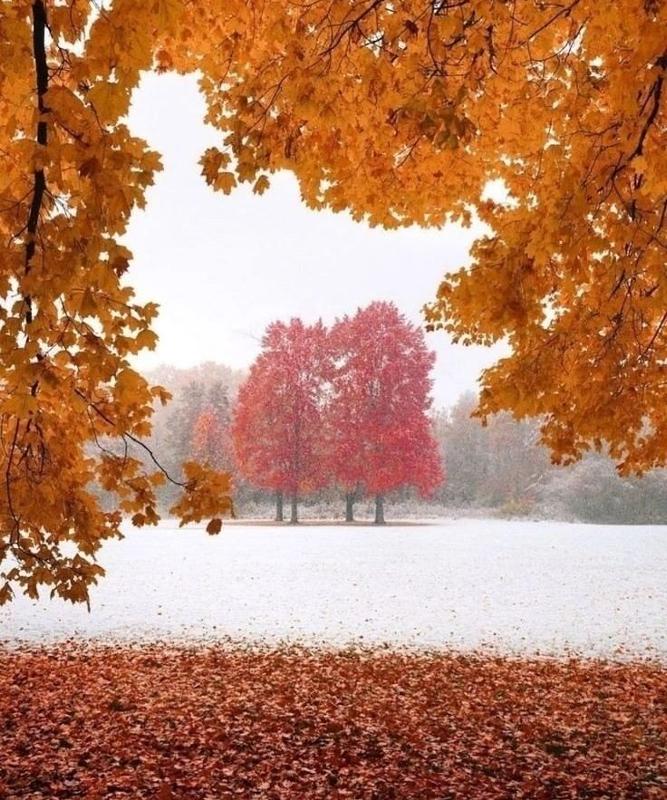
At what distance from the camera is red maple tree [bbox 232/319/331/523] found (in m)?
36.1

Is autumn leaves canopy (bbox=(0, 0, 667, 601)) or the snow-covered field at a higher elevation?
autumn leaves canopy (bbox=(0, 0, 667, 601))

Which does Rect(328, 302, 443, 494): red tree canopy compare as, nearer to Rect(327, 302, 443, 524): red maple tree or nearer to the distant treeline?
Rect(327, 302, 443, 524): red maple tree

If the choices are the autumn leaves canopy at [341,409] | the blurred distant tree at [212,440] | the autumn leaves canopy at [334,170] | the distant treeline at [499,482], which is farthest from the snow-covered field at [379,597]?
the blurred distant tree at [212,440]

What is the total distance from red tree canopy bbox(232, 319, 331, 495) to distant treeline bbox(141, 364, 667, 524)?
18.7ft

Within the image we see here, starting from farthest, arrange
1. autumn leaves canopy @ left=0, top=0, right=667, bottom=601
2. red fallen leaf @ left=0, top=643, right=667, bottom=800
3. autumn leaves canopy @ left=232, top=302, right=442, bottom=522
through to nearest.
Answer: autumn leaves canopy @ left=232, top=302, right=442, bottom=522
red fallen leaf @ left=0, top=643, right=667, bottom=800
autumn leaves canopy @ left=0, top=0, right=667, bottom=601

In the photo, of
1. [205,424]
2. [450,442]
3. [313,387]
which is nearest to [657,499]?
[450,442]

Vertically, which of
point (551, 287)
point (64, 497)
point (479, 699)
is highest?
point (551, 287)

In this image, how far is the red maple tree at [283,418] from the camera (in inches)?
1421

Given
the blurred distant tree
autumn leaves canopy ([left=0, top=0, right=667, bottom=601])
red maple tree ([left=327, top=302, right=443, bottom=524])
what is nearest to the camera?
autumn leaves canopy ([left=0, top=0, right=667, bottom=601])

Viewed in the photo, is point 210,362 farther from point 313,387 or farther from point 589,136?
point 589,136

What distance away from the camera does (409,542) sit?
24.8 m

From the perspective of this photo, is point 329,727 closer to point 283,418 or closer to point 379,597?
point 379,597

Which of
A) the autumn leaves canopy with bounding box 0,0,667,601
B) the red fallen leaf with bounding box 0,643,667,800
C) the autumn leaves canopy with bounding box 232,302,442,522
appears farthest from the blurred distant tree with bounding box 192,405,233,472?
the autumn leaves canopy with bounding box 0,0,667,601

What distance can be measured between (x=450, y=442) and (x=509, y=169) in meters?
46.4
